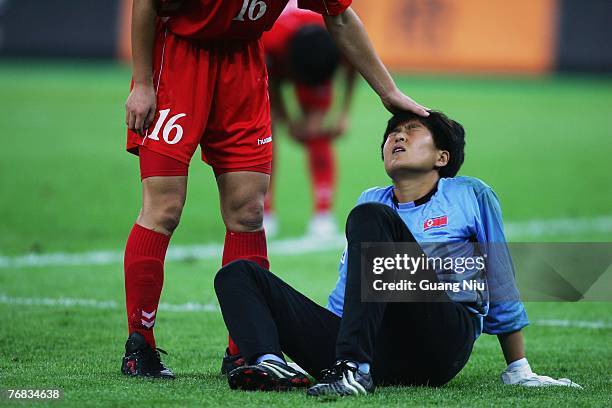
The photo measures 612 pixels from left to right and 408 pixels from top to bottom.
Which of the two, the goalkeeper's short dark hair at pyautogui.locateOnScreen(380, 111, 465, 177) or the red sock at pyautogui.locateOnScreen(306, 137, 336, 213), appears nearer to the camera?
the goalkeeper's short dark hair at pyautogui.locateOnScreen(380, 111, 465, 177)

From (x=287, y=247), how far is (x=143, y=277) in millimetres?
4403

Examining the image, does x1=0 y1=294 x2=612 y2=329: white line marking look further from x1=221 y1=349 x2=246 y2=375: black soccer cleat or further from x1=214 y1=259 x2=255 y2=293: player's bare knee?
x1=214 y1=259 x2=255 y2=293: player's bare knee

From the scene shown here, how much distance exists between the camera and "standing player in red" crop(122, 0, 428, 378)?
437 centimetres

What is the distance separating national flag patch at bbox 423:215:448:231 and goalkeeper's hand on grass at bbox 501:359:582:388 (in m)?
0.58

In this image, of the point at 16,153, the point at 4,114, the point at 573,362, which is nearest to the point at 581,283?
the point at 573,362

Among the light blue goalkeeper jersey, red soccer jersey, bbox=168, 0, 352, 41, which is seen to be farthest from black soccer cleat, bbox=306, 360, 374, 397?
red soccer jersey, bbox=168, 0, 352, 41

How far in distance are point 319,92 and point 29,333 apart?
5.16 meters

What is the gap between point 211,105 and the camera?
450 cm

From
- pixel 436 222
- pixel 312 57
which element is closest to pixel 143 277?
pixel 436 222

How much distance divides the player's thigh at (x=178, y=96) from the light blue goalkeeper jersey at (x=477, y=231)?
30.0 inches

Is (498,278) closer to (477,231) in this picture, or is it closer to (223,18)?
(477,231)

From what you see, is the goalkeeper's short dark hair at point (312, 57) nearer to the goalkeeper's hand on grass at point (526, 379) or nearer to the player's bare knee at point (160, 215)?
the player's bare knee at point (160, 215)

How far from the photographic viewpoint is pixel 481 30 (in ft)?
68.1

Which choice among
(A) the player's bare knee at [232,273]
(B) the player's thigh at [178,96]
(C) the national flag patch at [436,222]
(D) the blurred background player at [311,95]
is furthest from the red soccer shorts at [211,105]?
(D) the blurred background player at [311,95]
